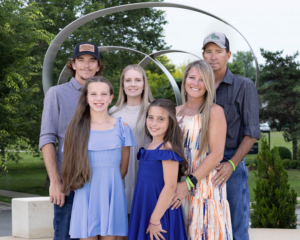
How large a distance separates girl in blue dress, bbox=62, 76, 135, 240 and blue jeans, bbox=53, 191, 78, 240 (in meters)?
0.13

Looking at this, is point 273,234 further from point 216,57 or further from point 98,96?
point 98,96

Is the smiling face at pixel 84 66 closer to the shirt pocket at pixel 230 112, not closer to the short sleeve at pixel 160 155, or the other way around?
the short sleeve at pixel 160 155

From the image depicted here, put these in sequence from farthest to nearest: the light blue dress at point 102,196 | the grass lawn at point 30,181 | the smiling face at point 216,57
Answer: the grass lawn at point 30,181 < the smiling face at point 216,57 < the light blue dress at point 102,196

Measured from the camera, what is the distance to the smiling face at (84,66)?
2795mm

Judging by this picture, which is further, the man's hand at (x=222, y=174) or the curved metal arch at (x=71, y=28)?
the curved metal arch at (x=71, y=28)

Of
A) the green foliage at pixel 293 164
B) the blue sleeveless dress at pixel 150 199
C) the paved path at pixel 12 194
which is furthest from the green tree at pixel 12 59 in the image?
the green foliage at pixel 293 164

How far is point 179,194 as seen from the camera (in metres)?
2.29

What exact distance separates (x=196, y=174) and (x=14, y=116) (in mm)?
9834

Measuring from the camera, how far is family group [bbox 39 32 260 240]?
230 centimetres

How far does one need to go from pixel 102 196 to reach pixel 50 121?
0.71 metres

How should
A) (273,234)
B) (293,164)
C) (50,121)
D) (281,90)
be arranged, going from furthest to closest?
1. (281,90)
2. (293,164)
3. (273,234)
4. (50,121)

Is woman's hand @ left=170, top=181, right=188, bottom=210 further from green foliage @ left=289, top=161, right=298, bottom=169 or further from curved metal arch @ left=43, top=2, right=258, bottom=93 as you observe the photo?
green foliage @ left=289, top=161, right=298, bottom=169

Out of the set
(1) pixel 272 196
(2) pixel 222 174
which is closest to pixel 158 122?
(2) pixel 222 174

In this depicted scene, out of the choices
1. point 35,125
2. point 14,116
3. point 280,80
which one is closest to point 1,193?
point 35,125
